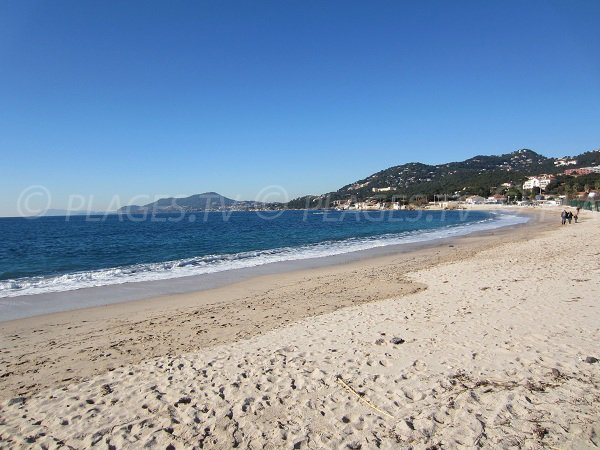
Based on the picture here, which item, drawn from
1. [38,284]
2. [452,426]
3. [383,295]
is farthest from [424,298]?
[38,284]

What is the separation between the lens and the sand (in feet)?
13.4

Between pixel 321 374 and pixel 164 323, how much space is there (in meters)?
5.43

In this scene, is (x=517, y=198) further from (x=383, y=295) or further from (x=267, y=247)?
(x=383, y=295)

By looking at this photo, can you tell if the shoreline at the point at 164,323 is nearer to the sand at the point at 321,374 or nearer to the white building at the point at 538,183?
the sand at the point at 321,374

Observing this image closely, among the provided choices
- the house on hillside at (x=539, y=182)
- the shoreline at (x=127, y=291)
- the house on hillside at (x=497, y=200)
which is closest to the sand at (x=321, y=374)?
the shoreline at (x=127, y=291)

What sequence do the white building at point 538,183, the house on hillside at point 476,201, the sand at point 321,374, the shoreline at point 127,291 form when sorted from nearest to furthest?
the sand at point 321,374 < the shoreline at point 127,291 < the white building at point 538,183 < the house on hillside at point 476,201

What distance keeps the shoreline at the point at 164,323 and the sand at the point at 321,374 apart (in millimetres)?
65

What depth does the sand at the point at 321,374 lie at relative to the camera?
409cm

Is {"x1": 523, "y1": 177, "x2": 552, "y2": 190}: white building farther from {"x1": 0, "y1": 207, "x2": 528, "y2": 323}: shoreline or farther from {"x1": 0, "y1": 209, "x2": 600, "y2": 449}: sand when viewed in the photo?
{"x1": 0, "y1": 209, "x2": 600, "y2": 449}: sand

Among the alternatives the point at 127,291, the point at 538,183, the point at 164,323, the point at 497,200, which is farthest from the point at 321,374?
the point at 538,183

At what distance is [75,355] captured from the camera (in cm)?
722

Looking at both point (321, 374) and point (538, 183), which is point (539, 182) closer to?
point (538, 183)

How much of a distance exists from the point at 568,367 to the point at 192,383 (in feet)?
18.2

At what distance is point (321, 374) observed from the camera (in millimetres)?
5523
